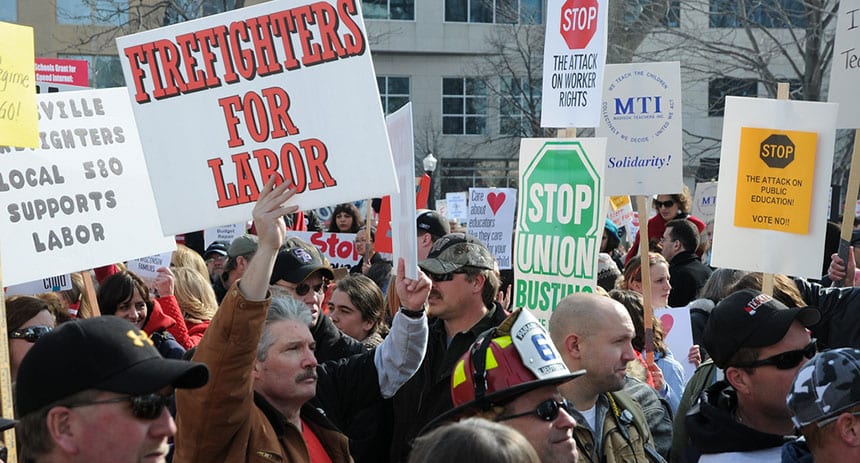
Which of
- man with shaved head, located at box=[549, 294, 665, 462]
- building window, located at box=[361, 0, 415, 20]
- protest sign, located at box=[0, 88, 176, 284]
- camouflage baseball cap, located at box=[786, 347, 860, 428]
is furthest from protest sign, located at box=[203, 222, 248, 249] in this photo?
building window, located at box=[361, 0, 415, 20]

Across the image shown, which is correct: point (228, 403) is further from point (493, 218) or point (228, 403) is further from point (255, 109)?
point (493, 218)

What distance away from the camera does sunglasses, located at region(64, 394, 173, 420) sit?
295 centimetres

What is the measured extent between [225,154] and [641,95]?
3892 mm

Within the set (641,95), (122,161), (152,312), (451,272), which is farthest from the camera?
(641,95)

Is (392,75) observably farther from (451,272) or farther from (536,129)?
(451,272)

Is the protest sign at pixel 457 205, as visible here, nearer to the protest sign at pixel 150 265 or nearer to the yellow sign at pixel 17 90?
the protest sign at pixel 150 265

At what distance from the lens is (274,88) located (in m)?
4.63

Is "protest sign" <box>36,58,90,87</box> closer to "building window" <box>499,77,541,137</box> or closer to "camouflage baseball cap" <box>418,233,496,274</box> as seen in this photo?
"camouflage baseball cap" <box>418,233,496,274</box>

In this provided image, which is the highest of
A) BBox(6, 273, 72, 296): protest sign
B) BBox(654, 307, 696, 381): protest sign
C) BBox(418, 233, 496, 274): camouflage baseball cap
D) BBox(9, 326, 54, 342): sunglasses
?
BBox(418, 233, 496, 274): camouflage baseball cap

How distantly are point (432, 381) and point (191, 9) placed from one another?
26.0 m

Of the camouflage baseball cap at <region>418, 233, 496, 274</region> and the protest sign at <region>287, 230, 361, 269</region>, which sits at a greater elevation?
the camouflage baseball cap at <region>418, 233, 496, 274</region>

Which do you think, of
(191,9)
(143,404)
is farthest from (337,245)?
(191,9)

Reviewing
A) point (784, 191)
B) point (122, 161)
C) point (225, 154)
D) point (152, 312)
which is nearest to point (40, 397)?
point (225, 154)

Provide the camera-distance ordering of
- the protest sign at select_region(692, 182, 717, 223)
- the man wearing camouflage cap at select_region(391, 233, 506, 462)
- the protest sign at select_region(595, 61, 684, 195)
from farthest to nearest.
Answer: the protest sign at select_region(692, 182, 717, 223), the protest sign at select_region(595, 61, 684, 195), the man wearing camouflage cap at select_region(391, 233, 506, 462)
